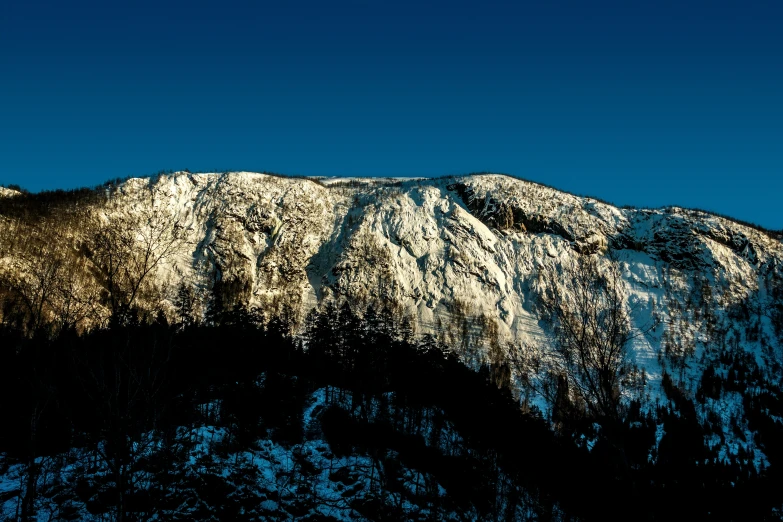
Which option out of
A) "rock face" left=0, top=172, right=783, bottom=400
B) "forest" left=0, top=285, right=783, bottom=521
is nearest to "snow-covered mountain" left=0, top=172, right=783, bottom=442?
"rock face" left=0, top=172, right=783, bottom=400

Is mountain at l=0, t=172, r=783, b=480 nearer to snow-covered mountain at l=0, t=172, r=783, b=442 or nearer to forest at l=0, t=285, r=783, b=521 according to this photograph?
snow-covered mountain at l=0, t=172, r=783, b=442

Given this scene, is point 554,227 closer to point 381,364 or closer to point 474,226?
point 474,226

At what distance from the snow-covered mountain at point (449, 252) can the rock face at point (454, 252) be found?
0.41m

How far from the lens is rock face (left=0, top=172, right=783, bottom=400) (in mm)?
126750

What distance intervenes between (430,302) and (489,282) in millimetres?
19297

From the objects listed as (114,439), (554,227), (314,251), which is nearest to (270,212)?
(314,251)

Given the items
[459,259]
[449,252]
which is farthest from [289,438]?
[449,252]

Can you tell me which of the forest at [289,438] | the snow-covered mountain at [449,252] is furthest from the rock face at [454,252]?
the forest at [289,438]

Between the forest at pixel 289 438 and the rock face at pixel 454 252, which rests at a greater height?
the rock face at pixel 454 252

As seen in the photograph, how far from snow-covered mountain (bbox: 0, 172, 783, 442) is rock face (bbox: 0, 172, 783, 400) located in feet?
1.36

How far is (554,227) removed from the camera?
A: 159 meters

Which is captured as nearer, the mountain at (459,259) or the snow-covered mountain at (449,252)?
the mountain at (459,259)

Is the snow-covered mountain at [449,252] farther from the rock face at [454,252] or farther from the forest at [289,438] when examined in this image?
the forest at [289,438]

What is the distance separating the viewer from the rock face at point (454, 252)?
126750 millimetres
